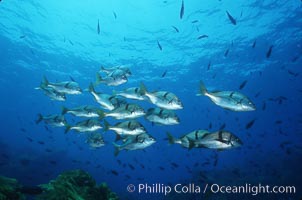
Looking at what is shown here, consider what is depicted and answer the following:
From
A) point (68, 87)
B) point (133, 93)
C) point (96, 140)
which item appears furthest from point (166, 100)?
point (68, 87)

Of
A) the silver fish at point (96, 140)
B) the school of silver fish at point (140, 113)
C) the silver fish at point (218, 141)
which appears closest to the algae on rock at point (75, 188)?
the school of silver fish at point (140, 113)

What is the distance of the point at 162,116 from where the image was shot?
6.22m

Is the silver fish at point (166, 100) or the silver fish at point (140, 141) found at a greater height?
the silver fish at point (166, 100)

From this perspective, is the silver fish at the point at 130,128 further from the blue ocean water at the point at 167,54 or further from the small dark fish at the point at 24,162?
the small dark fish at the point at 24,162

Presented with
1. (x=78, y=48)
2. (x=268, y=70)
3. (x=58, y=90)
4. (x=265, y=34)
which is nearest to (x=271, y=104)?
(x=268, y=70)

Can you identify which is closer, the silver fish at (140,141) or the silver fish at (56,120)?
the silver fish at (140,141)

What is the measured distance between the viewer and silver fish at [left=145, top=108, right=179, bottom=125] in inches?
241

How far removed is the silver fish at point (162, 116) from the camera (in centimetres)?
612

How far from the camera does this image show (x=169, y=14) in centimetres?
2567

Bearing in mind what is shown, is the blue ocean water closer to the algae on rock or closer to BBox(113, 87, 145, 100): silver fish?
the algae on rock

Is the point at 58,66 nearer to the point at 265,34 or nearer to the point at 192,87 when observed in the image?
the point at 192,87

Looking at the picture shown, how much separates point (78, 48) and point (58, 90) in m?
25.9

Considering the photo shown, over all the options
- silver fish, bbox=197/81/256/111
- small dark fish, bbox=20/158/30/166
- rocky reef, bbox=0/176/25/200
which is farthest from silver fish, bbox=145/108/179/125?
small dark fish, bbox=20/158/30/166

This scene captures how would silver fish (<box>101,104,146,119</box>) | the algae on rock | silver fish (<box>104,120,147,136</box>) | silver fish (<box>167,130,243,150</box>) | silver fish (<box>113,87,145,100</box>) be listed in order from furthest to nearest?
silver fish (<box>113,87,145,100</box>) → silver fish (<box>101,104,146,119</box>) → silver fish (<box>104,120,147,136</box>) → the algae on rock → silver fish (<box>167,130,243,150</box>)
